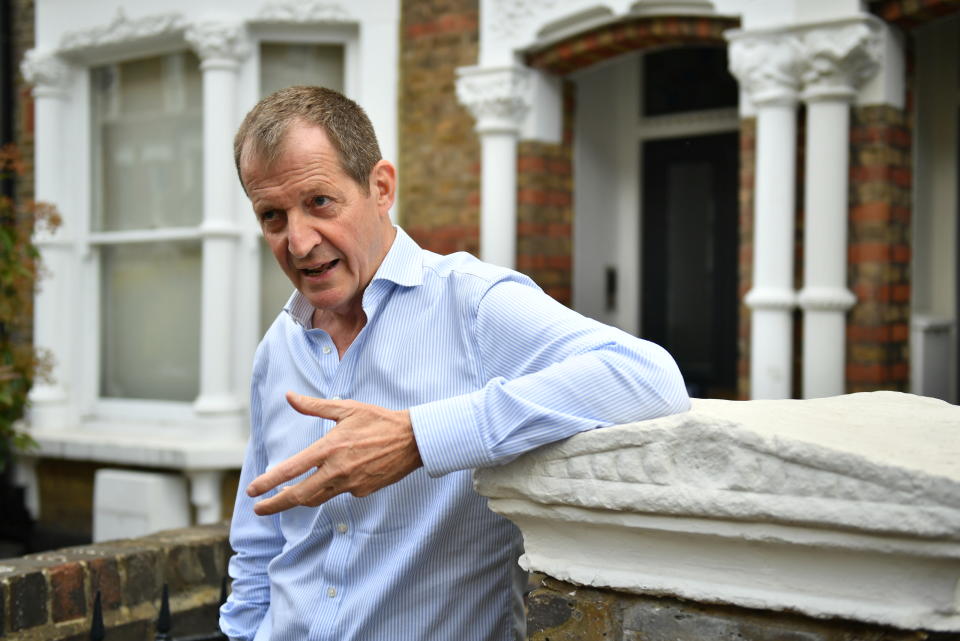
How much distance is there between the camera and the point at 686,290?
653 cm

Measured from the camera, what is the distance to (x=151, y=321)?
657cm

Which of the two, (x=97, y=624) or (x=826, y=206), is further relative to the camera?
(x=826, y=206)

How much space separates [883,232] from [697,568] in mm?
3467

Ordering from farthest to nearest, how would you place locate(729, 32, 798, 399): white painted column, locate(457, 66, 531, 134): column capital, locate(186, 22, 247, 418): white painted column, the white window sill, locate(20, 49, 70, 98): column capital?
locate(20, 49, 70, 98): column capital < locate(186, 22, 247, 418): white painted column < the white window sill < locate(457, 66, 531, 134): column capital < locate(729, 32, 798, 399): white painted column

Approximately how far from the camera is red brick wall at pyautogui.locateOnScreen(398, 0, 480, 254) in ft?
18.3

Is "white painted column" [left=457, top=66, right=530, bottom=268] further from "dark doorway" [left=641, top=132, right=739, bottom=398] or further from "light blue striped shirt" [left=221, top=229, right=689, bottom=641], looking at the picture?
"light blue striped shirt" [left=221, top=229, right=689, bottom=641]

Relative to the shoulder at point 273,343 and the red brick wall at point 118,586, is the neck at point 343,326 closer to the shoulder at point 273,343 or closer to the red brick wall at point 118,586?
the shoulder at point 273,343

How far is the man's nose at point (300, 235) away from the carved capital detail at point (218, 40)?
442cm

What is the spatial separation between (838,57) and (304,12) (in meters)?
2.98

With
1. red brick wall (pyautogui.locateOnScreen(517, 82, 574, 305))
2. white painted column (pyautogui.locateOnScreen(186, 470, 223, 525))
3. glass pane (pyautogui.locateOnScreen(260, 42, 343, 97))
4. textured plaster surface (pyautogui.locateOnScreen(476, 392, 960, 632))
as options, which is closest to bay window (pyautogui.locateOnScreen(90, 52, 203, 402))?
glass pane (pyautogui.locateOnScreen(260, 42, 343, 97))

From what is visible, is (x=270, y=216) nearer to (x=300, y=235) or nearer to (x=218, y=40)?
(x=300, y=235)

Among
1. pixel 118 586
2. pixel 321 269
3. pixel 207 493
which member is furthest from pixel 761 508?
pixel 207 493

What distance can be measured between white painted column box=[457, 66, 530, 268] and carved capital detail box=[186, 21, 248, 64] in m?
1.40

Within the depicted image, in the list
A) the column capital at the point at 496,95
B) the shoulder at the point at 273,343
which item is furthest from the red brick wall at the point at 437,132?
the shoulder at the point at 273,343
